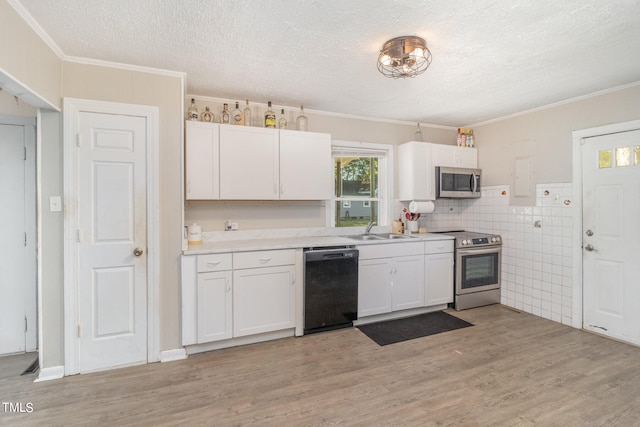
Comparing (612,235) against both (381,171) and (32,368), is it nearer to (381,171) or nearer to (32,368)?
(381,171)

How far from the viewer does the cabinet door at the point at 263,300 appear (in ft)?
8.93

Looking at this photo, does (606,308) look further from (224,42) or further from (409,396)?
(224,42)

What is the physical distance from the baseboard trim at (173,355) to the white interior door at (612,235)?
13.3ft

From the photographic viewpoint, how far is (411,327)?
3227 millimetres

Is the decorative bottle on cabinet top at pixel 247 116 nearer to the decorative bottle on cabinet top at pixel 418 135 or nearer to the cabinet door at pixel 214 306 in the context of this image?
the cabinet door at pixel 214 306

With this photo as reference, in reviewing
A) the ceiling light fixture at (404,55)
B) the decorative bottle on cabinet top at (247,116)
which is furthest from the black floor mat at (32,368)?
the ceiling light fixture at (404,55)

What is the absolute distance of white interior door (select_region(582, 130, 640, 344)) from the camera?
278 centimetres

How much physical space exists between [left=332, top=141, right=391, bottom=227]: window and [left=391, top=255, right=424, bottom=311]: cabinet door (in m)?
0.78

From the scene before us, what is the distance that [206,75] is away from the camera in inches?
103

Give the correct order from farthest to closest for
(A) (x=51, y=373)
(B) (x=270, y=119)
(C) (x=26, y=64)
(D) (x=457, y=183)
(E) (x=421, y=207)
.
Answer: (D) (x=457, y=183)
(E) (x=421, y=207)
(B) (x=270, y=119)
(A) (x=51, y=373)
(C) (x=26, y=64)

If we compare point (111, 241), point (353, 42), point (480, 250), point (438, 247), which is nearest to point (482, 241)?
point (480, 250)

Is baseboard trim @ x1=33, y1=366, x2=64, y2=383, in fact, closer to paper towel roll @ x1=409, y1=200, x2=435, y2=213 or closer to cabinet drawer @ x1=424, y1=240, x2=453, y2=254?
cabinet drawer @ x1=424, y1=240, x2=453, y2=254

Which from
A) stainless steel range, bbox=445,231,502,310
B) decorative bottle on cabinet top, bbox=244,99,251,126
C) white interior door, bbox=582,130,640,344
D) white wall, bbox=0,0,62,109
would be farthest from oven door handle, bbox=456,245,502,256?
white wall, bbox=0,0,62,109

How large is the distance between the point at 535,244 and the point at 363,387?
283 cm
